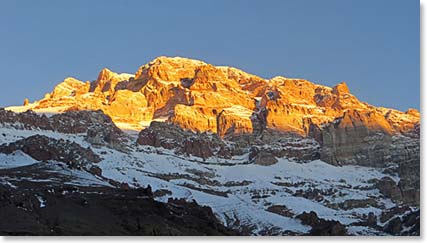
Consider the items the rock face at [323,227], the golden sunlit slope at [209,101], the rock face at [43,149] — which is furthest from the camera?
the golden sunlit slope at [209,101]

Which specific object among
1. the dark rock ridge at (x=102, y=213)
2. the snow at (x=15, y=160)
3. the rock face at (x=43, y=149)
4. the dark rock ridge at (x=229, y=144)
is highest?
the dark rock ridge at (x=229, y=144)

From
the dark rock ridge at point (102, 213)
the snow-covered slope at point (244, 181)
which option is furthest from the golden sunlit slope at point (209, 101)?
the dark rock ridge at point (102, 213)

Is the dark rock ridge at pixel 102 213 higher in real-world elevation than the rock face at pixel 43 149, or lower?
lower

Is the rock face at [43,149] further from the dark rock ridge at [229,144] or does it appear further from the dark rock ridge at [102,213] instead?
the dark rock ridge at [229,144]

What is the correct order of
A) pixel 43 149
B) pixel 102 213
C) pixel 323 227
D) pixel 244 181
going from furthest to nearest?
1. pixel 244 181
2. pixel 43 149
3. pixel 323 227
4. pixel 102 213

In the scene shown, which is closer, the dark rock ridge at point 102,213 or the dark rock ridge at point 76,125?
the dark rock ridge at point 102,213

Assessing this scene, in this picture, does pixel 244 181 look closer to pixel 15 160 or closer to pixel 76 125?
pixel 76 125

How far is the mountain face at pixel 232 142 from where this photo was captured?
99438 millimetres

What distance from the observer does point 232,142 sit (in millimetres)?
154250

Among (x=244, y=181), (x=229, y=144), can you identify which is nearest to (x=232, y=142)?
(x=229, y=144)

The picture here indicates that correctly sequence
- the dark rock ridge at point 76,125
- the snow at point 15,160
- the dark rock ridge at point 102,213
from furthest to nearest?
the dark rock ridge at point 76,125, the snow at point 15,160, the dark rock ridge at point 102,213

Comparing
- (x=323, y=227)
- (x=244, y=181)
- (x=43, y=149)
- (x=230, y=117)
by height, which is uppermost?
(x=230, y=117)

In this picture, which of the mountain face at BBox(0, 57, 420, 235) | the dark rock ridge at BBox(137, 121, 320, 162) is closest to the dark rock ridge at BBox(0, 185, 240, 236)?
the mountain face at BBox(0, 57, 420, 235)

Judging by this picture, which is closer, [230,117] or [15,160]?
[15,160]
